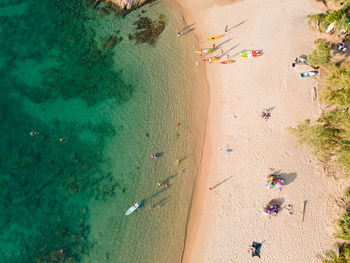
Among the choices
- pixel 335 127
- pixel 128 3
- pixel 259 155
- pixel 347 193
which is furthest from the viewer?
pixel 128 3

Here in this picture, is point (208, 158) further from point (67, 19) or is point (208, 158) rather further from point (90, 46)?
point (67, 19)

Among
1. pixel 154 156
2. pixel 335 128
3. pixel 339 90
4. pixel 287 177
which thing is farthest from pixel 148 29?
pixel 287 177

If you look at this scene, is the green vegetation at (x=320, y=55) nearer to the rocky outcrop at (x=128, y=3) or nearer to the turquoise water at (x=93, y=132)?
the turquoise water at (x=93, y=132)

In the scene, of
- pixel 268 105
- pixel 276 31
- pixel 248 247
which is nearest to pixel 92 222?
pixel 248 247

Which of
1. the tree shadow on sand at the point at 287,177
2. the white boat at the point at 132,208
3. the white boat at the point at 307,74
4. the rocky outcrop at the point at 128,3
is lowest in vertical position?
the tree shadow on sand at the point at 287,177

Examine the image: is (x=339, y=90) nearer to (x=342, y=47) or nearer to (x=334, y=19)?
(x=342, y=47)

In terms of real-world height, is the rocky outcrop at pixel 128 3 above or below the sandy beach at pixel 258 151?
above

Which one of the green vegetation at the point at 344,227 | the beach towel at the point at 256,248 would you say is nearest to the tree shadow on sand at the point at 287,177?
the green vegetation at the point at 344,227
